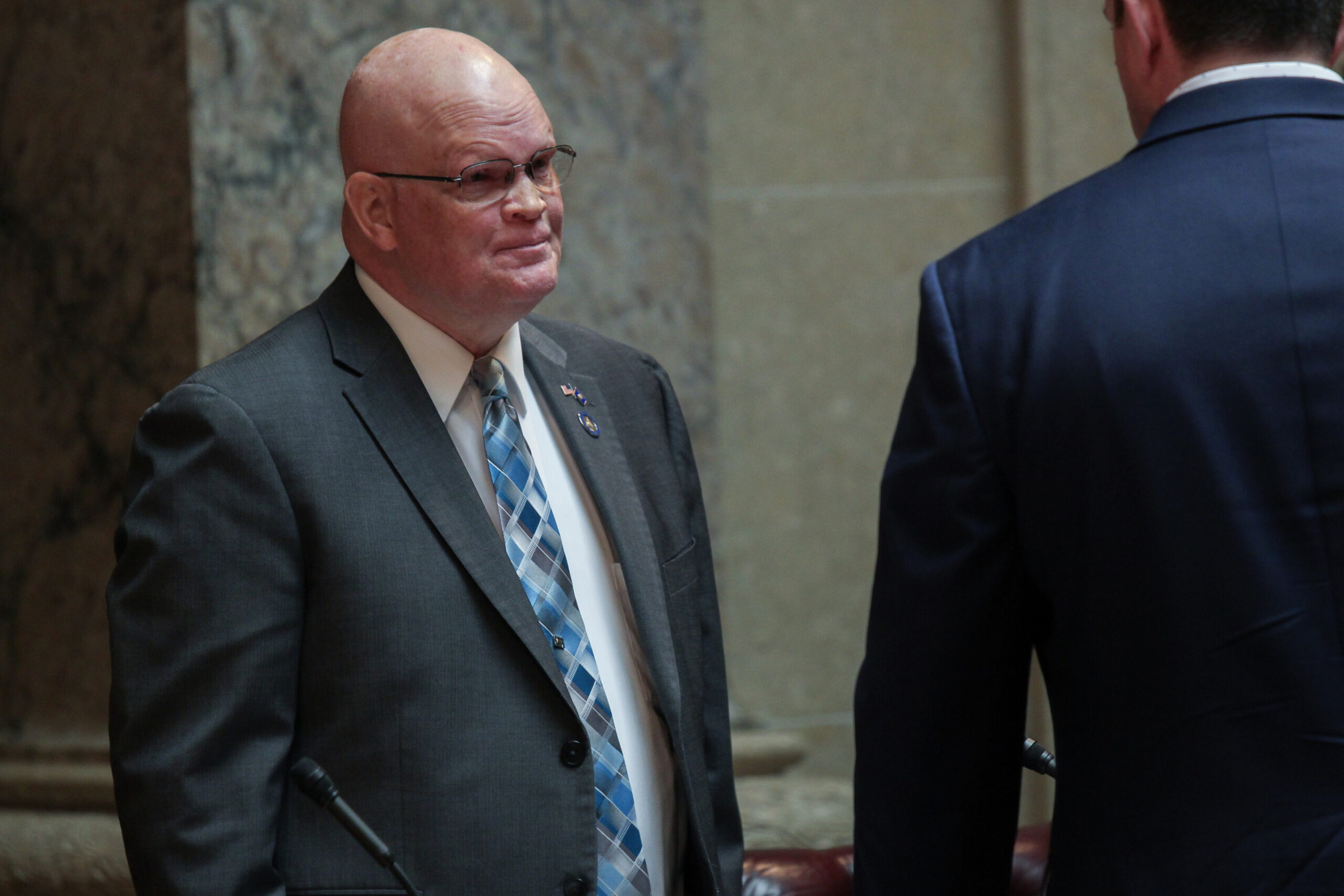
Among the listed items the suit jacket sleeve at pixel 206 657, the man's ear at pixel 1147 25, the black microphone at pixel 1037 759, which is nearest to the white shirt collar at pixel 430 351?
the suit jacket sleeve at pixel 206 657

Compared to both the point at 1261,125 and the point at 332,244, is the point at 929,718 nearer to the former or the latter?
the point at 1261,125

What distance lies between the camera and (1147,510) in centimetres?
146

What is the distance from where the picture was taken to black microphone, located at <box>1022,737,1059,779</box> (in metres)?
1.81

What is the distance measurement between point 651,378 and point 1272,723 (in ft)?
4.08

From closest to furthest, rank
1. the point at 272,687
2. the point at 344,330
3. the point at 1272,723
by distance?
the point at 1272,723 < the point at 272,687 < the point at 344,330

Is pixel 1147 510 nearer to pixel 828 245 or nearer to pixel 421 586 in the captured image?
pixel 421 586

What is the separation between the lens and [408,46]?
2115 mm

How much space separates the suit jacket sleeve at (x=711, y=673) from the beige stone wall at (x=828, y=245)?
192cm

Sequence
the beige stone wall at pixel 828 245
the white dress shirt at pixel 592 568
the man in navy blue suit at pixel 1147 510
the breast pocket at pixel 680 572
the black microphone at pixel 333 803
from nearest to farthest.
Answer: the man in navy blue suit at pixel 1147 510, the black microphone at pixel 333 803, the white dress shirt at pixel 592 568, the breast pocket at pixel 680 572, the beige stone wall at pixel 828 245

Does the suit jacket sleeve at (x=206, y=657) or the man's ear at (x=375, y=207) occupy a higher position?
the man's ear at (x=375, y=207)

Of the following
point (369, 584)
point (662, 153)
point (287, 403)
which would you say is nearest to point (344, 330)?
point (287, 403)

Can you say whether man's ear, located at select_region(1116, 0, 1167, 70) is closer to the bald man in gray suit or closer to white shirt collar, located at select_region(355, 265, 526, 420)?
the bald man in gray suit

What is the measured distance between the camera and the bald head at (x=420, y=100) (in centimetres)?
206

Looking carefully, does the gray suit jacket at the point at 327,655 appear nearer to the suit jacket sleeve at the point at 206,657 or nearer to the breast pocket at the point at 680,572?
the suit jacket sleeve at the point at 206,657
